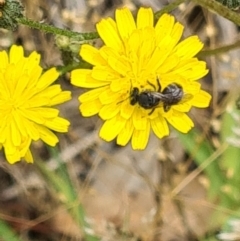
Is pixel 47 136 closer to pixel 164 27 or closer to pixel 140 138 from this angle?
pixel 140 138

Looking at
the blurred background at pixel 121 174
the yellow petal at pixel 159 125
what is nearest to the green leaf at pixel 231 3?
the yellow petal at pixel 159 125

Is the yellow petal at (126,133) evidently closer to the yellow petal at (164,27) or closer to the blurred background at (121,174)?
the yellow petal at (164,27)

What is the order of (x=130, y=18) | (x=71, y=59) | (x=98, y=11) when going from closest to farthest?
(x=130, y=18), (x=71, y=59), (x=98, y=11)

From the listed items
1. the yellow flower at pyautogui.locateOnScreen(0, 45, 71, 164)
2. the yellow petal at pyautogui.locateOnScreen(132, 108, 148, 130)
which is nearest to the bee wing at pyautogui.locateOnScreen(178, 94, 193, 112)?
the yellow petal at pyautogui.locateOnScreen(132, 108, 148, 130)

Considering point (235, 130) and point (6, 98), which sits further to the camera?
point (235, 130)

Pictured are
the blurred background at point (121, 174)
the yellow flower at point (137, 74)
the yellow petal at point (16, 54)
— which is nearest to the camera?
the yellow flower at point (137, 74)

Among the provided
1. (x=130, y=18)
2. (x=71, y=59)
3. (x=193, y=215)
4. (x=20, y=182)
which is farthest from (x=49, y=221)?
(x=130, y=18)

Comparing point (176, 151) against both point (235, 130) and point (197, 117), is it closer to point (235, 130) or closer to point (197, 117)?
point (197, 117)

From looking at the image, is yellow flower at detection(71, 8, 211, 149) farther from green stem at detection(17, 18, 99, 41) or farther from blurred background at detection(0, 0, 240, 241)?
blurred background at detection(0, 0, 240, 241)
